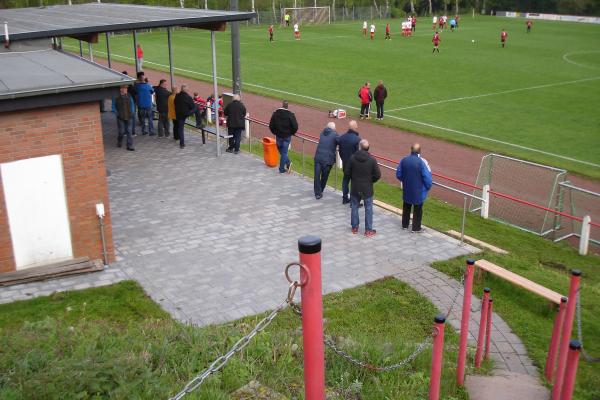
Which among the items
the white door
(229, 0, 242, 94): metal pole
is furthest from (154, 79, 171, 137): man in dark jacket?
the white door

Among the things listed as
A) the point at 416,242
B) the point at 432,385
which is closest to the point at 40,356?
the point at 432,385

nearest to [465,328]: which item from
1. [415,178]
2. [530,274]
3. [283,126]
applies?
[530,274]

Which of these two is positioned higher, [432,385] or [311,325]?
[311,325]

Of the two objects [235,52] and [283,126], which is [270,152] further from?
[235,52]

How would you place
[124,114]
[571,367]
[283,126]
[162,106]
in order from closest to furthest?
[571,367]
[283,126]
[124,114]
[162,106]

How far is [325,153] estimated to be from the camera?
14.1 m

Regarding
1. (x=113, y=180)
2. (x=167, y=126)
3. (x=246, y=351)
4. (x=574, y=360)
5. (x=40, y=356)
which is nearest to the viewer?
(x=574, y=360)

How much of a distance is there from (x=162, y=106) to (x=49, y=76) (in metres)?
8.47

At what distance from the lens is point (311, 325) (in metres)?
4.82

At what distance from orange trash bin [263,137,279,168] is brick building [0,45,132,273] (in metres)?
5.70

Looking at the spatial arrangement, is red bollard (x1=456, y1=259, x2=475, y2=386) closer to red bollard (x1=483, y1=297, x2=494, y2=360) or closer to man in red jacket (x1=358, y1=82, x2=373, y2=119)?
red bollard (x1=483, y1=297, x2=494, y2=360)

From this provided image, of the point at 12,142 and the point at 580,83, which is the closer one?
the point at 12,142

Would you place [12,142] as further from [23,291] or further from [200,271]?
[200,271]

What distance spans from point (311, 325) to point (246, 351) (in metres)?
2.32
